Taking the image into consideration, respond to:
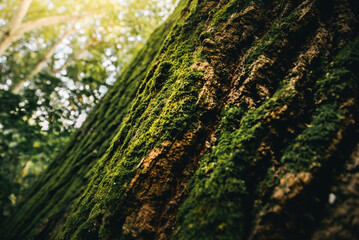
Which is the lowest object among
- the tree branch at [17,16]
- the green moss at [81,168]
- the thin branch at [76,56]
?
the green moss at [81,168]

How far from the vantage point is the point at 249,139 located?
1.28 m

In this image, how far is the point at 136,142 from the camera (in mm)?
1767

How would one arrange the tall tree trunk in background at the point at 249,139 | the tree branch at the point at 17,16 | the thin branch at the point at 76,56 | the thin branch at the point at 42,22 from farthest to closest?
the thin branch at the point at 76,56 → the thin branch at the point at 42,22 → the tree branch at the point at 17,16 → the tall tree trunk in background at the point at 249,139

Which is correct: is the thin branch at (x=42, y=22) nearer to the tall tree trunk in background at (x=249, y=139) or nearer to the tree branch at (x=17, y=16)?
the tree branch at (x=17, y=16)

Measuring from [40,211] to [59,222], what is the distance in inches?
54.3

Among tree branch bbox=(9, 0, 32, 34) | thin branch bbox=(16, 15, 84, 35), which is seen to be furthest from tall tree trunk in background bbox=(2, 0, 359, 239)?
thin branch bbox=(16, 15, 84, 35)

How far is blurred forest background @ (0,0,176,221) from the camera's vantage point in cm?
497

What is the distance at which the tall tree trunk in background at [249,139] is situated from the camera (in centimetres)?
100

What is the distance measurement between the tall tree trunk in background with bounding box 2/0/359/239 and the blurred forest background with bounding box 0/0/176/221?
163 inches

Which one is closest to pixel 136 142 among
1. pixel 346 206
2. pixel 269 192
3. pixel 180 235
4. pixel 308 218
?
pixel 180 235

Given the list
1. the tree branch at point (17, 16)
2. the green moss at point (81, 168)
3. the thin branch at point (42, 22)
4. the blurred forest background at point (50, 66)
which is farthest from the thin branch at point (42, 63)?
the green moss at point (81, 168)

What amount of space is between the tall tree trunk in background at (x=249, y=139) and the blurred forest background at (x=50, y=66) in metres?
4.13

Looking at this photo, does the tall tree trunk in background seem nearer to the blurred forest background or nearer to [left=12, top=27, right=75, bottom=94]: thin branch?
the blurred forest background

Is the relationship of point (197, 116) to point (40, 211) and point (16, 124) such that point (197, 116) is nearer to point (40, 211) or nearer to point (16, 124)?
point (40, 211)
